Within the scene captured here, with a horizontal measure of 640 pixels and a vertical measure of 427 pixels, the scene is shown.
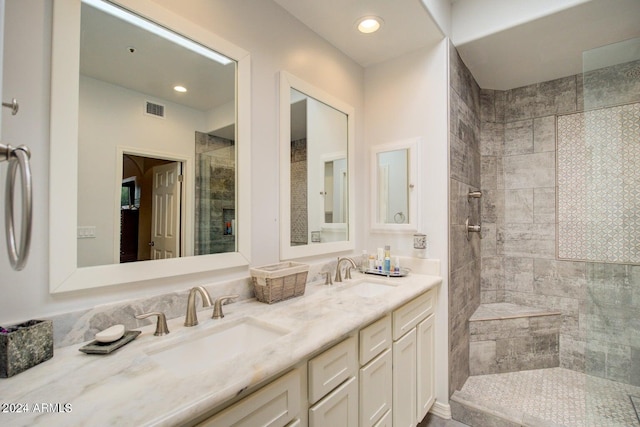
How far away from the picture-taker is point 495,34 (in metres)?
1.92

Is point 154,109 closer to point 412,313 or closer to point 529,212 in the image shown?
point 412,313

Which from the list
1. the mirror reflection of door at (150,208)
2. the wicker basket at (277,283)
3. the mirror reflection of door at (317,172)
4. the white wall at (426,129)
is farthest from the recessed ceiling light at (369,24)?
the wicker basket at (277,283)

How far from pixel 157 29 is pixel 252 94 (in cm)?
47

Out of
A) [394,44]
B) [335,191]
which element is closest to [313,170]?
[335,191]

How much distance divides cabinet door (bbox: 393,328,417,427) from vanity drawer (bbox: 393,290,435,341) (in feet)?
0.14

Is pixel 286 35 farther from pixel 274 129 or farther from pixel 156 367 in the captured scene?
pixel 156 367

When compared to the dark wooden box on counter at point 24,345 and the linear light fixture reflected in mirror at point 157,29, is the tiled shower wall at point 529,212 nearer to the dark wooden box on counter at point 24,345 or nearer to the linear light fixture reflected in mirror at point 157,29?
the linear light fixture reflected in mirror at point 157,29

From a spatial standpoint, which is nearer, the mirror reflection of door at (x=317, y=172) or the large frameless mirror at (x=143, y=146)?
the large frameless mirror at (x=143, y=146)

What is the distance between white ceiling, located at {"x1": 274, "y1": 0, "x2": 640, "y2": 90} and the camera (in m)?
1.66

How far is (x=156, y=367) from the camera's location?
2.59ft

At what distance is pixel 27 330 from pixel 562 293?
11.2 ft

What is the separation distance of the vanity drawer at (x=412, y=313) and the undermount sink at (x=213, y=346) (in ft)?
2.28

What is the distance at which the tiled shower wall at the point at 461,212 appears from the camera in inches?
78.5

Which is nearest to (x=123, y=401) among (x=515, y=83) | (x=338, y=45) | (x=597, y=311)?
(x=338, y=45)
